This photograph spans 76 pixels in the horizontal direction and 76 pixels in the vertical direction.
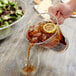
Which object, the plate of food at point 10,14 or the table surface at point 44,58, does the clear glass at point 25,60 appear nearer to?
the table surface at point 44,58

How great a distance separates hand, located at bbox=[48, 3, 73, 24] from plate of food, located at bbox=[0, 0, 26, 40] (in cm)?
15

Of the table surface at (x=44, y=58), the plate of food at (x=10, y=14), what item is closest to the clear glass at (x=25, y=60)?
the table surface at (x=44, y=58)

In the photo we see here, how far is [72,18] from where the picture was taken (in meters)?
0.92

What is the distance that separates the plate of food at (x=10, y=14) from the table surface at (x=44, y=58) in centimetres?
6

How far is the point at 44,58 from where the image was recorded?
702mm

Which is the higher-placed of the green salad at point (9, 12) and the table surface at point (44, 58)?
the green salad at point (9, 12)

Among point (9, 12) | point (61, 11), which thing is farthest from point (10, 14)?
point (61, 11)

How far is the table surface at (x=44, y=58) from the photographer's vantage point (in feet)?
2.13

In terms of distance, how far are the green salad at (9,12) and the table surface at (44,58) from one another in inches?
3.2

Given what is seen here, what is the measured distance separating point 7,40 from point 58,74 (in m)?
0.31

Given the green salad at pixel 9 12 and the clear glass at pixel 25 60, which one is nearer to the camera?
the clear glass at pixel 25 60

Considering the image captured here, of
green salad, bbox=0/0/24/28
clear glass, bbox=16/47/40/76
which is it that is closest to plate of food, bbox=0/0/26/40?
green salad, bbox=0/0/24/28

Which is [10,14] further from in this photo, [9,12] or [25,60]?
[25,60]

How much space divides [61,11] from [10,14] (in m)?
0.26
